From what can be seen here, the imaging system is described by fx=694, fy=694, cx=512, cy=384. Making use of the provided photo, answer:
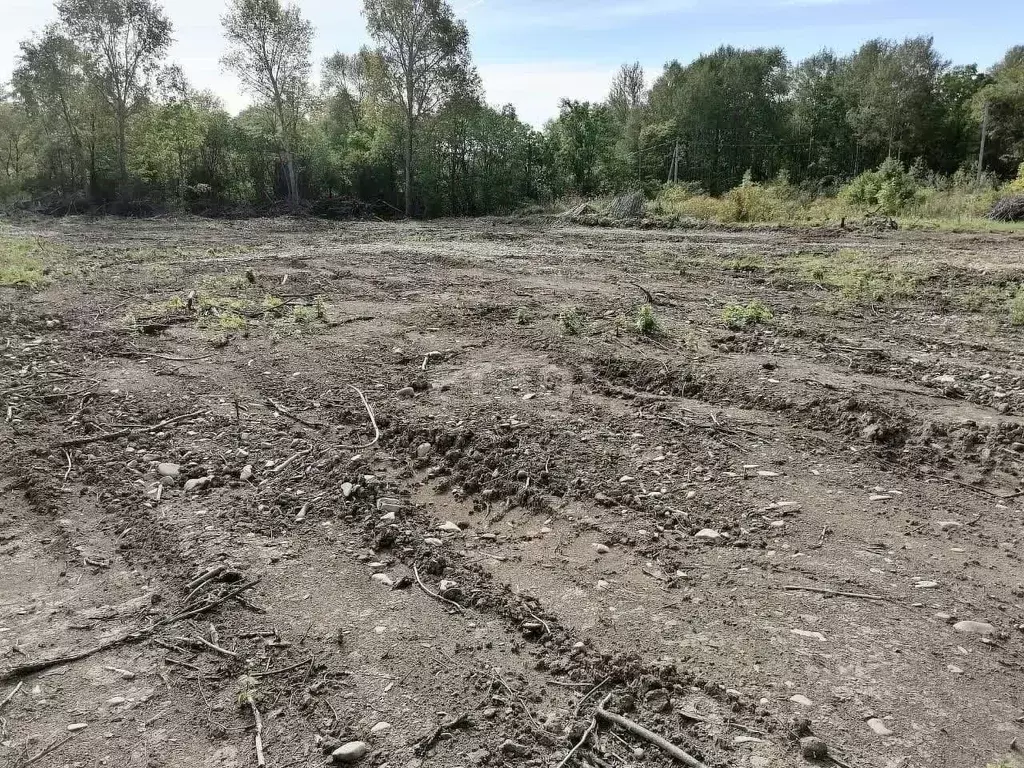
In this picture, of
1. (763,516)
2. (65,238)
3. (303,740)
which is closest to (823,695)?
(763,516)

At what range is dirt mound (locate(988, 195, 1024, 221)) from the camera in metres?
15.9

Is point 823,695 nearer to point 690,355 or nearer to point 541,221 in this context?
point 690,355

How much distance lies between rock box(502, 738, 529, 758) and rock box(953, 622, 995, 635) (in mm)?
1801

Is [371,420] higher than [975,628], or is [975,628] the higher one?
[371,420]

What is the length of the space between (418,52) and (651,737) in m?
25.7

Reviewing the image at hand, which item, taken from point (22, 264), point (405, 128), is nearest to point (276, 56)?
point (405, 128)

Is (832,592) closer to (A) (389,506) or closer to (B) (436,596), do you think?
(B) (436,596)

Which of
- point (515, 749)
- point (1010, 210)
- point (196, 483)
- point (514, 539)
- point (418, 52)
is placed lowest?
point (515, 749)

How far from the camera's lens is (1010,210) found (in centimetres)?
1598

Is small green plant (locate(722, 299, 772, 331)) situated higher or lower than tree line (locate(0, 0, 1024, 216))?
lower

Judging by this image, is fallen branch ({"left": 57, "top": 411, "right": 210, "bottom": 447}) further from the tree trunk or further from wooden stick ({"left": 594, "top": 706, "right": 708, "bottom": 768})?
the tree trunk

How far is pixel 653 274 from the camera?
1044cm

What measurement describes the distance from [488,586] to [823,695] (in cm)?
141

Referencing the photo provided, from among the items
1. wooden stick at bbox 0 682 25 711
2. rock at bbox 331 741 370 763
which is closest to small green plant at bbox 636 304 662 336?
rock at bbox 331 741 370 763
